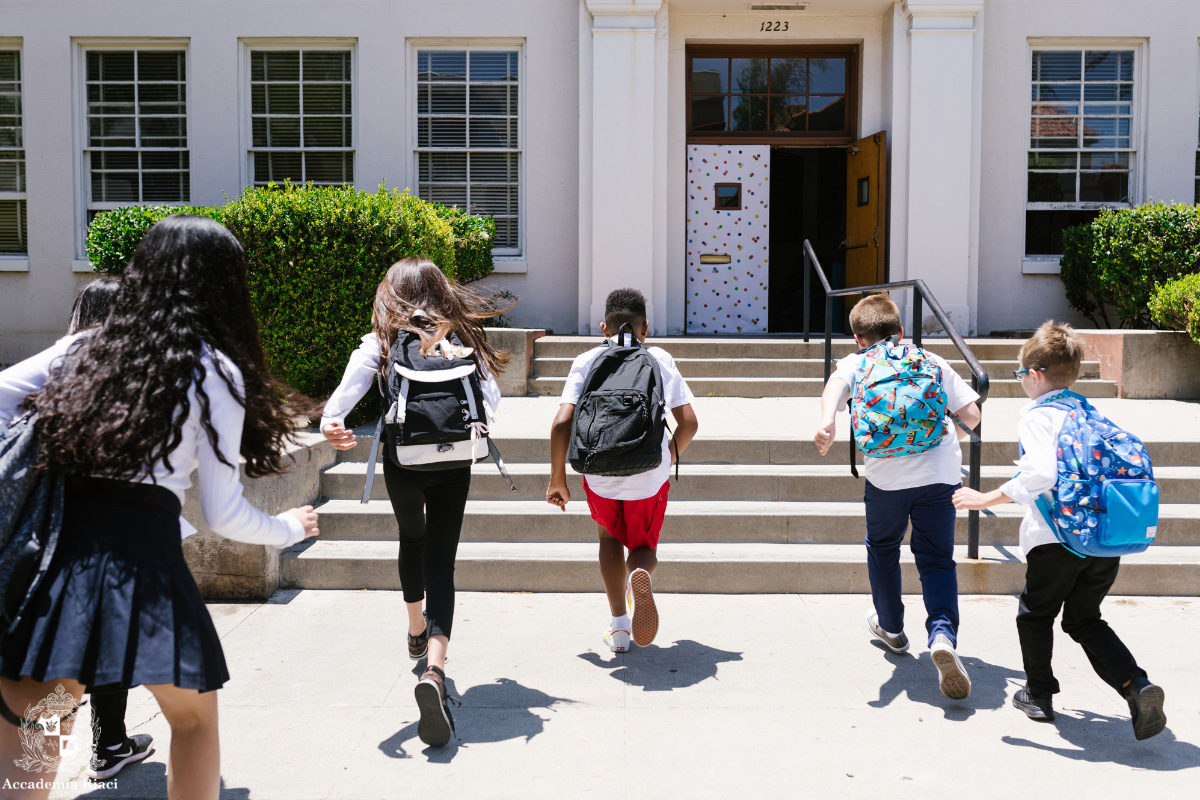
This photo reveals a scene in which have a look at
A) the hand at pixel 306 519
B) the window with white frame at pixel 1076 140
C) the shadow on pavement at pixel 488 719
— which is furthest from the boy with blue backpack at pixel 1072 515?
the window with white frame at pixel 1076 140

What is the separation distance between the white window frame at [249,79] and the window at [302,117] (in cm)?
3

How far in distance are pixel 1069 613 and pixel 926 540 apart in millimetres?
640

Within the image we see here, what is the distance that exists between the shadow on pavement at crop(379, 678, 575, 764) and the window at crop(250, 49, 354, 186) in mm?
8530

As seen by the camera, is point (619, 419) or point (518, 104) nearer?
point (619, 419)

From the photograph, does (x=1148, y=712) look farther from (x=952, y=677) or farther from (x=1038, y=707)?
(x=952, y=677)

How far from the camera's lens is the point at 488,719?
12.2ft

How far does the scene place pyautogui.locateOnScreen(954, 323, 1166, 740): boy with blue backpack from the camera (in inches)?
132

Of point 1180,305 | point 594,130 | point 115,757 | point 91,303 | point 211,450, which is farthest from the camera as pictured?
point 594,130

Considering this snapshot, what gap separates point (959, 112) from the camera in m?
10.4

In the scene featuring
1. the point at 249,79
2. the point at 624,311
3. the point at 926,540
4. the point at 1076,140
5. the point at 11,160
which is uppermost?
the point at 249,79

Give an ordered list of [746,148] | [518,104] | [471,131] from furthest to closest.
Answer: [746,148]
[471,131]
[518,104]

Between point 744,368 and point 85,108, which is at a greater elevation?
point 85,108

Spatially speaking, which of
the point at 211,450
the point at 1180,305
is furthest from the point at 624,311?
the point at 1180,305

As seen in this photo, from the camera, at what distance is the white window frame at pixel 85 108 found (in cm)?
1105
